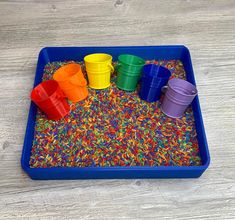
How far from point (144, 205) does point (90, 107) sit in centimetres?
36

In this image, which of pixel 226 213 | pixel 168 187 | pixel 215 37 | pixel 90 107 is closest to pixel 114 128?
pixel 90 107

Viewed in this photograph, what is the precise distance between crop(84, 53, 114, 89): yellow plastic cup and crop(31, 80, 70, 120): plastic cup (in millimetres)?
125

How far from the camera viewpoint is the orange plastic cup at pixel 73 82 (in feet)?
2.88

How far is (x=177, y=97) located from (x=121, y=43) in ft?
1.52

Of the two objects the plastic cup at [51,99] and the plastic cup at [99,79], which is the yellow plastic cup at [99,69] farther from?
the plastic cup at [51,99]

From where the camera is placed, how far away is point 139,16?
1331 mm

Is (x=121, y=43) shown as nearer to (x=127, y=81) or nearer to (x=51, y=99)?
(x=127, y=81)

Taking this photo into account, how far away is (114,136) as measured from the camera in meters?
0.86

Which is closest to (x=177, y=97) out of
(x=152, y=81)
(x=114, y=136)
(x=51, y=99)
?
(x=152, y=81)

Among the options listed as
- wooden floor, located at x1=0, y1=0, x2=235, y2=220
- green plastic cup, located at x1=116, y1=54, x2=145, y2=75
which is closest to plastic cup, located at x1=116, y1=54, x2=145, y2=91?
green plastic cup, located at x1=116, y1=54, x2=145, y2=75

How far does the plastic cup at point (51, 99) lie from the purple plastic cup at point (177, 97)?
316 mm

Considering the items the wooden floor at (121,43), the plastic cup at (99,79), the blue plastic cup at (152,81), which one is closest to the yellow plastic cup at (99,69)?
Result: the plastic cup at (99,79)

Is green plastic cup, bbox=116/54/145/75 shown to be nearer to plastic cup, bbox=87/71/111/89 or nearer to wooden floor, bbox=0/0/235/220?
plastic cup, bbox=87/71/111/89

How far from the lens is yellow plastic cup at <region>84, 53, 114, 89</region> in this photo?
918 mm
